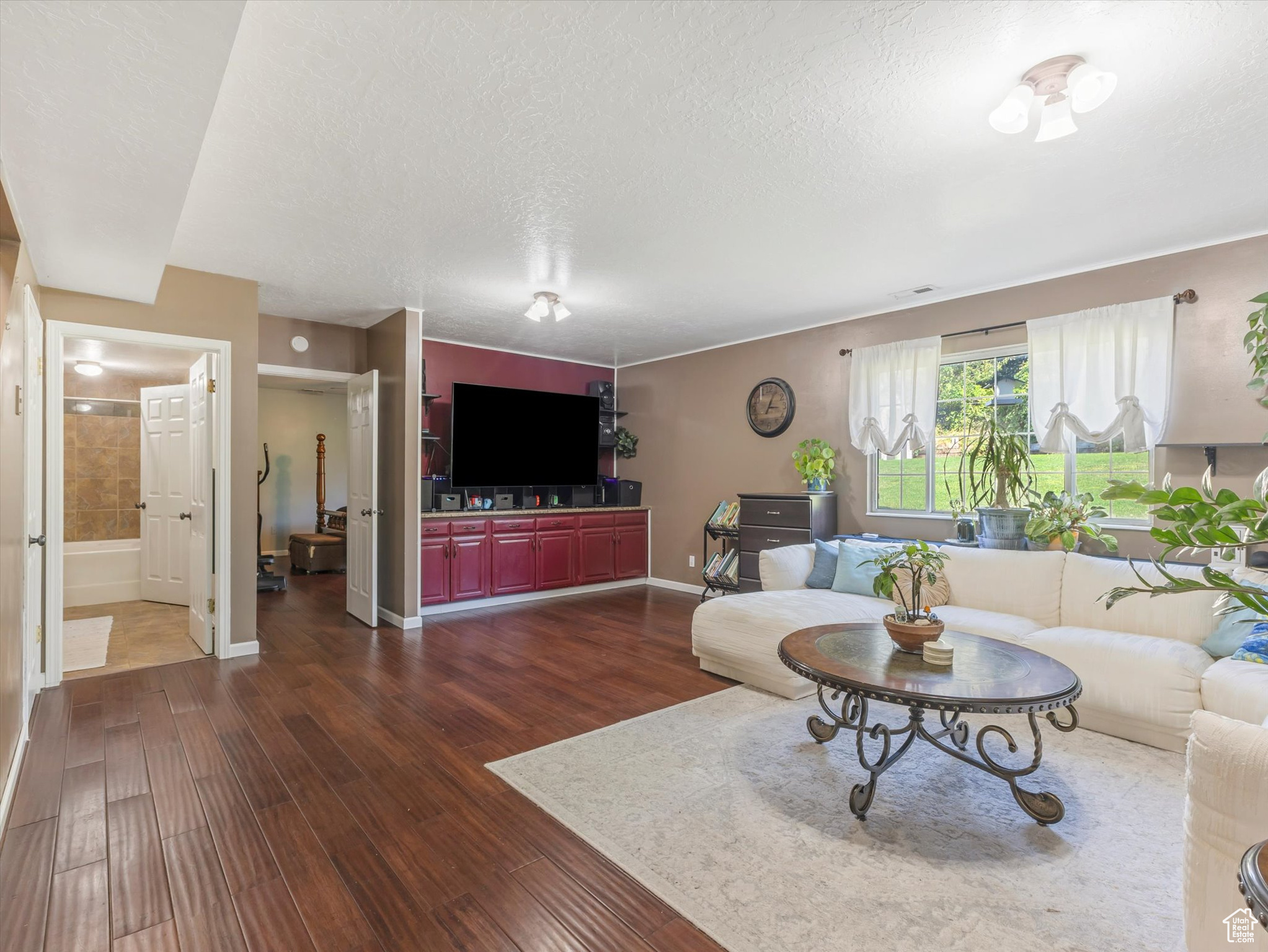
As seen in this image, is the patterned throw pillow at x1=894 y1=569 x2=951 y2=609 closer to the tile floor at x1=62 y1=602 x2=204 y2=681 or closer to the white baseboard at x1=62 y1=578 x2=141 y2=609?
the tile floor at x1=62 y1=602 x2=204 y2=681

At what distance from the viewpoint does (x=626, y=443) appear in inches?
279

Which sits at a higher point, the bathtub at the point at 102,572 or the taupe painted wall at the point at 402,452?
the taupe painted wall at the point at 402,452

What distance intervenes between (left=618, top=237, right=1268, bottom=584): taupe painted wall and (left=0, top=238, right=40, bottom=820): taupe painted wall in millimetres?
4957

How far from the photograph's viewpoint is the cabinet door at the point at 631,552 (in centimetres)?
667

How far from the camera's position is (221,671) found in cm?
378

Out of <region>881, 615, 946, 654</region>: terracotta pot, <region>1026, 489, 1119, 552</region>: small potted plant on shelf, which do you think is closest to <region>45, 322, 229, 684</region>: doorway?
<region>881, 615, 946, 654</region>: terracotta pot

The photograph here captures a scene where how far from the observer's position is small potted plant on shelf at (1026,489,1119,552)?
372 cm

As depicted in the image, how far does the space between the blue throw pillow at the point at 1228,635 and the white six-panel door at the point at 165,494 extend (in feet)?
22.2

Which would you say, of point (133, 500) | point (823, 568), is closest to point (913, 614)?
point (823, 568)

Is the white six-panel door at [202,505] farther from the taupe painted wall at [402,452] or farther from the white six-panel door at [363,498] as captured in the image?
the taupe painted wall at [402,452]

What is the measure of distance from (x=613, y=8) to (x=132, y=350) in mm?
5534

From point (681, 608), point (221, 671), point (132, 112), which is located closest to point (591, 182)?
point (132, 112)

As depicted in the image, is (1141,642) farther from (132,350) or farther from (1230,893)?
(132,350)

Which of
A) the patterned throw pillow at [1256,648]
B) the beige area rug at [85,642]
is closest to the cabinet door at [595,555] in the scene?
the beige area rug at [85,642]
